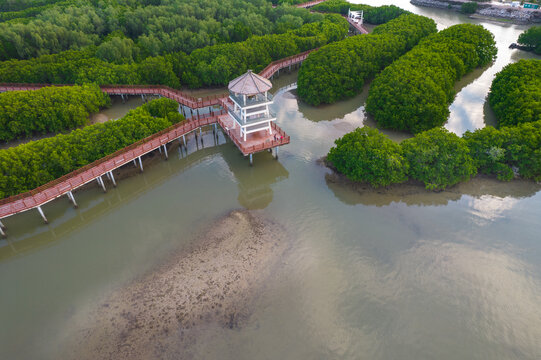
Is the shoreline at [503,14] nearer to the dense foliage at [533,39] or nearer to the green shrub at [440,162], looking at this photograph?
the dense foliage at [533,39]

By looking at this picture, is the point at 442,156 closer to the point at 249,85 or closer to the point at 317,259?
the point at 317,259

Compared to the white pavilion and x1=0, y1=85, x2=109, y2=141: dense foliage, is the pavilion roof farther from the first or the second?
x1=0, y1=85, x2=109, y2=141: dense foliage

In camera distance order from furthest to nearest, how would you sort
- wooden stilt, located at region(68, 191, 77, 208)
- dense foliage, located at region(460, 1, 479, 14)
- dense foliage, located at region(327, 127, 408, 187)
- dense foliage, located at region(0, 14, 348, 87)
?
1. dense foliage, located at region(460, 1, 479, 14)
2. dense foliage, located at region(0, 14, 348, 87)
3. dense foliage, located at region(327, 127, 408, 187)
4. wooden stilt, located at region(68, 191, 77, 208)

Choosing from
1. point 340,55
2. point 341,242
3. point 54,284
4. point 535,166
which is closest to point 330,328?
point 341,242

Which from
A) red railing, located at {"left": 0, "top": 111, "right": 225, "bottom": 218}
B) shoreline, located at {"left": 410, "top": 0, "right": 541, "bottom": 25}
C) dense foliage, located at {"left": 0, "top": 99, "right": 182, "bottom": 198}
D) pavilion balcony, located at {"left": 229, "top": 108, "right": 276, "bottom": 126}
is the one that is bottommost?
red railing, located at {"left": 0, "top": 111, "right": 225, "bottom": 218}

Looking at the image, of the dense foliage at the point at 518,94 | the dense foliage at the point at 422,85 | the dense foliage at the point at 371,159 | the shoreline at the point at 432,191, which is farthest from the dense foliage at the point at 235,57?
the dense foliage at the point at 518,94

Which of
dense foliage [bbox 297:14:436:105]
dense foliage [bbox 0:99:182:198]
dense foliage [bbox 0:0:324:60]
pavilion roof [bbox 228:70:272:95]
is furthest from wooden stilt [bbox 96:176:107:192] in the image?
dense foliage [bbox 0:0:324:60]
